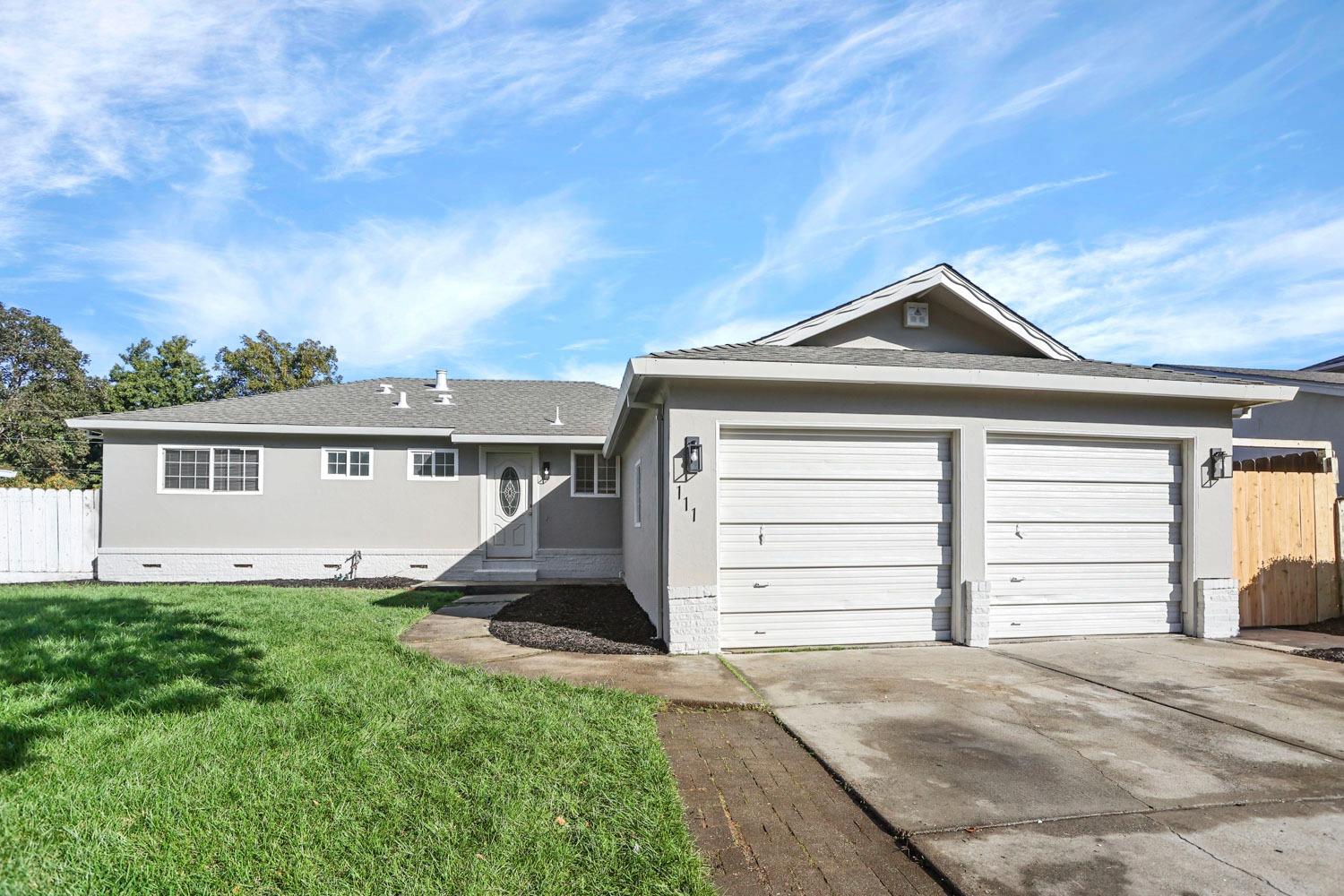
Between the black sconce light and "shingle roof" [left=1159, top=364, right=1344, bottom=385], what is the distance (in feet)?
33.8

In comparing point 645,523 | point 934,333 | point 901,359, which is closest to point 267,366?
point 645,523

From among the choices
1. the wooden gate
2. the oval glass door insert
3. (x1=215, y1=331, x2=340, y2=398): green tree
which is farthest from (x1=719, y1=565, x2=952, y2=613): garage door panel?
(x1=215, y1=331, x2=340, y2=398): green tree

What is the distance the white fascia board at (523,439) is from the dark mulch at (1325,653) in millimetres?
10257

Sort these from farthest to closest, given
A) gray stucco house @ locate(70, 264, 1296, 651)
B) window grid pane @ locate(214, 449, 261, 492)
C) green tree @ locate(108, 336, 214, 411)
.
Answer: green tree @ locate(108, 336, 214, 411), window grid pane @ locate(214, 449, 261, 492), gray stucco house @ locate(70, 264, 1296, 651)

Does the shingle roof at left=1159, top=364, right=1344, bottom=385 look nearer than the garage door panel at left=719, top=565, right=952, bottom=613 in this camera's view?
No

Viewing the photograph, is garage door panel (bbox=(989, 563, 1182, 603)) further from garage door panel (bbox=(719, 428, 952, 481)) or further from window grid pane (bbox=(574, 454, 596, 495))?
window grid pane (bbox=(574, 454, 596, 495))

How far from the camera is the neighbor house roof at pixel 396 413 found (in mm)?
13250

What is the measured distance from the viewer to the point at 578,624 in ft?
27.9

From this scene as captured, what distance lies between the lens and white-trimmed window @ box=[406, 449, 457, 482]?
13.9 metres

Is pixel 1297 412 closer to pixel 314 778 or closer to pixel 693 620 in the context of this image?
pixel 693 620

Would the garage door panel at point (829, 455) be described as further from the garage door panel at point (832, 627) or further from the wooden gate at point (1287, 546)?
the wooden gate at point (1287, 546)

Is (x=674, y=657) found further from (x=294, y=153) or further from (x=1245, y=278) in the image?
(x=1245, y=278)

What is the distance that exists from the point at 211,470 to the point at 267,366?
20.4 meters

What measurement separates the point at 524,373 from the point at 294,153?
9.91 meters
